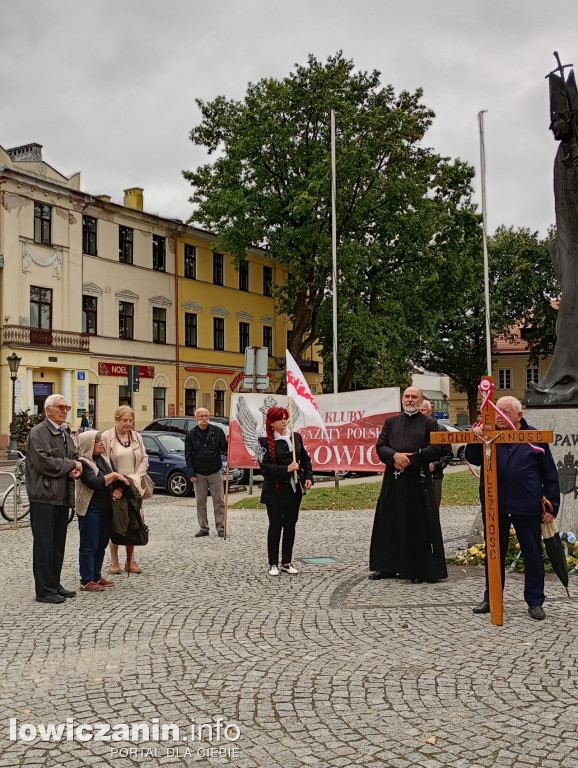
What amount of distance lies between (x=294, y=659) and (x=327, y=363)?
3881 cm

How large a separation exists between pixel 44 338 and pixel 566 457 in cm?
3040

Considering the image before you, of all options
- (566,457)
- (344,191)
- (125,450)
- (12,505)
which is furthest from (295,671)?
(344,191)

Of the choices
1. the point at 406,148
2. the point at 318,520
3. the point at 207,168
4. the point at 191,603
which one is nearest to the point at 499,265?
the point at 406,148

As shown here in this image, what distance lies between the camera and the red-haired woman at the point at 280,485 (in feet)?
27.9

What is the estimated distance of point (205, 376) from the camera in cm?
4516

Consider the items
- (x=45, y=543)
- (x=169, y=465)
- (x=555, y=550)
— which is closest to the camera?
(x=555, y=550)

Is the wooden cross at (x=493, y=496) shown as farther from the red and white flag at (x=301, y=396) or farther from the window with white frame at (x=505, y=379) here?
the window with white frame at (x=505, y=379)

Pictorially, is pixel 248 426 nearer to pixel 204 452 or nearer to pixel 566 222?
pixel 204 452

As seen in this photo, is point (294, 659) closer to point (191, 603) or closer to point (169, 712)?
point (169, 712)

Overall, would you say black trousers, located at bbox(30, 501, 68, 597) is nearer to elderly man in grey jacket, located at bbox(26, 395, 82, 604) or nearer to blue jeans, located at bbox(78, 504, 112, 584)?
elderly man in grey jacket, located at bbox(26, 395, 82, 604)

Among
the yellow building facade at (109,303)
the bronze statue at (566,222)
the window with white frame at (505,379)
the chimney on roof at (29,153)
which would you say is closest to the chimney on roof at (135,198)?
the yellow building facade at (109,303)

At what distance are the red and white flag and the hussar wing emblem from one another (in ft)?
14.8

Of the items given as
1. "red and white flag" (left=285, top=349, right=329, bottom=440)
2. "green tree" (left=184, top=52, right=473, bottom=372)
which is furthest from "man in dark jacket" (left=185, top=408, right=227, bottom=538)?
"green tree" (left=184, top=52, right=473, bottom=372)

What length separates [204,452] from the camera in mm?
12156
